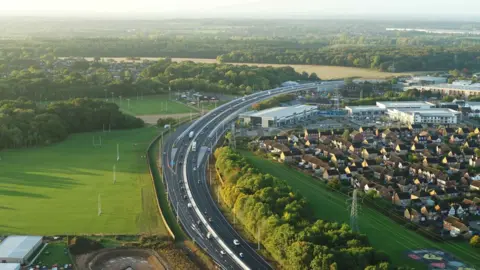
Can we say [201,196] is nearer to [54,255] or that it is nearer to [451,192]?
[54,255]

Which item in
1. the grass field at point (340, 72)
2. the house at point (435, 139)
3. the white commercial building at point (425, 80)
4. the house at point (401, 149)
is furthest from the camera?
the grass field at point (340, 72)

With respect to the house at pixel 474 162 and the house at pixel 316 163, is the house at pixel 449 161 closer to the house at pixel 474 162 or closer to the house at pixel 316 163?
the house at pixel 474 162

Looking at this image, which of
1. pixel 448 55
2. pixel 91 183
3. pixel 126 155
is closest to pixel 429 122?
pixel 126 155

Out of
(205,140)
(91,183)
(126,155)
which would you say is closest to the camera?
(91,183)

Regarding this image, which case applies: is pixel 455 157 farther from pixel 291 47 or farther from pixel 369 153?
pixel 291 47

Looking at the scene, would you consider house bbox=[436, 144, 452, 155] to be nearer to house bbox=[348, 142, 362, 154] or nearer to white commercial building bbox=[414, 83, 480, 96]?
house bbox=[348, 142, 362, 154]

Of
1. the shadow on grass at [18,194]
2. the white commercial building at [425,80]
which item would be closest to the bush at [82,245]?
the shadow on grass at [18,194]

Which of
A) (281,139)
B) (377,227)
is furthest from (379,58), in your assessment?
(377,227)

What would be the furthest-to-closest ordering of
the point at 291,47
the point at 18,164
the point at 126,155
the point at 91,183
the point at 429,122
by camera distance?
the point at 291,47 → the point at 429,122 → the point at 126,155 → the point at 18,164 → the point at 91,183
